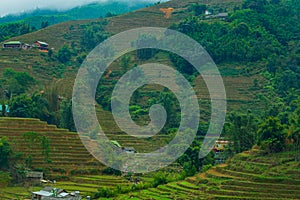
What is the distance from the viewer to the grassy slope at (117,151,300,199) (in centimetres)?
2950

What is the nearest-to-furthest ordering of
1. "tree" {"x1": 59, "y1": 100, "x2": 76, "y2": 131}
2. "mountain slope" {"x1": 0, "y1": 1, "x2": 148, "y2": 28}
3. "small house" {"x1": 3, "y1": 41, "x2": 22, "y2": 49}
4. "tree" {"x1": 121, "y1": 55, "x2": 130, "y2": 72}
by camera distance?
"tree" {"x1": 59, "y1": 100, "x2": 76, "y2": 131}
"tree" {"x1": 121, "y1": 55, "x2": 130, "y2": 72}
"small house" {"x1": 3, "y1": 41, "x2": 22, "y2": 49}
"mountain slope" {"x1": 0, "y1": 1, "x2": 148, "y2": 28}

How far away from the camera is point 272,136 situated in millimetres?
32844

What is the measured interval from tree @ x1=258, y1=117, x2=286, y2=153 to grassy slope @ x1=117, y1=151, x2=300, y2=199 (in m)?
0.51

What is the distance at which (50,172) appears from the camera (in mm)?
36375

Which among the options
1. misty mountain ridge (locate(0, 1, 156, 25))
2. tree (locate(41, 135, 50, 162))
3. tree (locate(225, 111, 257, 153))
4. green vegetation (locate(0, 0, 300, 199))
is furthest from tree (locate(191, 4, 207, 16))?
tree (locate(41, 135, 50, 162))

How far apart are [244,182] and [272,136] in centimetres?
333

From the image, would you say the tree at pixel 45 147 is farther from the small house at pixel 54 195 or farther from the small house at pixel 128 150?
the small house at pixel 54 195

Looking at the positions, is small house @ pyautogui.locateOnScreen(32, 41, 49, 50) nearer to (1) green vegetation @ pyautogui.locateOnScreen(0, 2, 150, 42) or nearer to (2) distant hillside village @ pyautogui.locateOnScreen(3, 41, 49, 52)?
(2) distant hillside village @ pyautogui.locateOnScreen(3, 41, 49, 52)

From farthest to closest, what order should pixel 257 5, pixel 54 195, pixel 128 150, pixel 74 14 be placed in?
1. pixel 74 14
2. pixel 257 5
3. pixel 128 150
4. pixel 54 195

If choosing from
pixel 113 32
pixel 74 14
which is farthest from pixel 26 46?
pixel 74 14

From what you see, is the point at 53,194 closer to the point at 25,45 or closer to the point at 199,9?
the point at 25,45

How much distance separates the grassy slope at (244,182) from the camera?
96.8 feet

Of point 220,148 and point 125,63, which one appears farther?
point 125,63

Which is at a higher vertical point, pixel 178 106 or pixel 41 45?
pixel 41 45
